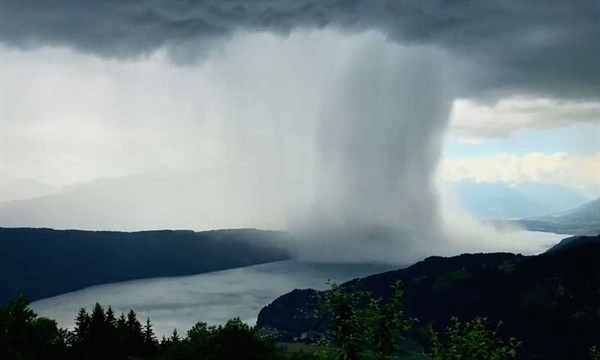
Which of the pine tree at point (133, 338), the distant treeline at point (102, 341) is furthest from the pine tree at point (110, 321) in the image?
the pine tree at point (133, 338)

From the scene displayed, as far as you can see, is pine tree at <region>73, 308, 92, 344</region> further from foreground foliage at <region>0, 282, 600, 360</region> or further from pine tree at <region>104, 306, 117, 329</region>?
pine tree at <region>104, 306, 117, 329</region>

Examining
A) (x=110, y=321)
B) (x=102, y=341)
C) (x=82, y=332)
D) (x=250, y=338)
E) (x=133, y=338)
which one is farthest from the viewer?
(x=133, y=338)

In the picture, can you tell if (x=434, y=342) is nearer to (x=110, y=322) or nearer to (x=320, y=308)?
(x=320, y=308)

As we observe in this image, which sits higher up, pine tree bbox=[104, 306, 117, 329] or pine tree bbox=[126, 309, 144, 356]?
pine tree bbox=[104, 306, 117, 329]

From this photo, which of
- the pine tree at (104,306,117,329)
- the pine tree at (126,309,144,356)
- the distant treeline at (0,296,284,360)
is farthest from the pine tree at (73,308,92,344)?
the pine tree at (126,309,144,356)

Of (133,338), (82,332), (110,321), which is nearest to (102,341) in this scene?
(82,332)

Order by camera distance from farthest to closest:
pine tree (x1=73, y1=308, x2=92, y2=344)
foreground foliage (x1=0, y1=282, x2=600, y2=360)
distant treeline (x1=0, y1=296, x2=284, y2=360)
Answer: pine tree (x1=73, y1=308, x2=92, y2=344)
distant treeline (x1=0, y1=296, x2=284, y2=360)
foreground foliage (x1=0, y1=282, x2=600, y2=360)

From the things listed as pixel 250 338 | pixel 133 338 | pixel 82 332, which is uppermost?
pixel 250 338

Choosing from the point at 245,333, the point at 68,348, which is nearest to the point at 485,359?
the point at 245,333

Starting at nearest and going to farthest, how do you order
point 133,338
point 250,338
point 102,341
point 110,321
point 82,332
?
point 250,338 < point 102,341 < point 82,332 < point 110,321 < point 133,338

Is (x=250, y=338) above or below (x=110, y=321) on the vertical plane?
below

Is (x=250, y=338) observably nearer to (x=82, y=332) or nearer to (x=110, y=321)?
(x=82, y=332)
